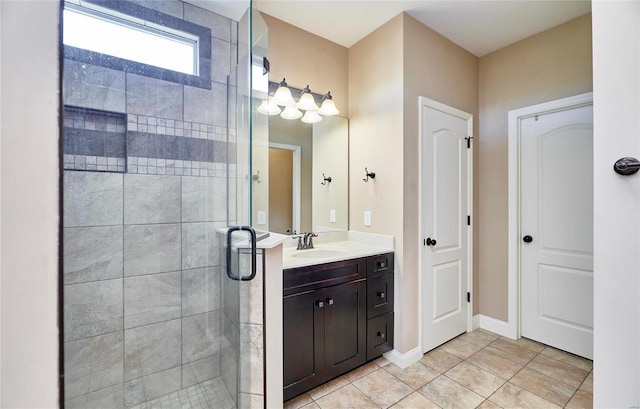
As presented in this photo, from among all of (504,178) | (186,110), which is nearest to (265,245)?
(186,110)

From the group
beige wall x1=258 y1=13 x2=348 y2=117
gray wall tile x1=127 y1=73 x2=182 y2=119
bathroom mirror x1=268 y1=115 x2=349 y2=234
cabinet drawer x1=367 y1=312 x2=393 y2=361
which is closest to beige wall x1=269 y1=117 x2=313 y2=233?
bathroom mirror x1=268 y1=115 x2=349 y2=234

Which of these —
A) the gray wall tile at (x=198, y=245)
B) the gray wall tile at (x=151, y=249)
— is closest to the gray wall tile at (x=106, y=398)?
the gray wall tile at (x=151, y=249)

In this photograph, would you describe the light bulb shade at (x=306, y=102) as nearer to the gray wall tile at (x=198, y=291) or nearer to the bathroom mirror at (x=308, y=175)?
the bathroom mirror at (x=308, y=175)

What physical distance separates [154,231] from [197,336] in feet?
2.37

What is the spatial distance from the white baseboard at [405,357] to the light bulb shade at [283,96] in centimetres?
221

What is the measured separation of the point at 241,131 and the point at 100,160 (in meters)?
0.77

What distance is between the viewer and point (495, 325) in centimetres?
272

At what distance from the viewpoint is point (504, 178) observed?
8.78 feet

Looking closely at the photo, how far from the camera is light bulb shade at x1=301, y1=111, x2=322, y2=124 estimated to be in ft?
8.00

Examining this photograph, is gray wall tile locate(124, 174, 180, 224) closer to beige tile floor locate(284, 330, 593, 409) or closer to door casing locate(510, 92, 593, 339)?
beige tile floor locate(284, 330, 593, 409)

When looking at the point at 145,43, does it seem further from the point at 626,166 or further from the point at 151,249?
the point at 626,166

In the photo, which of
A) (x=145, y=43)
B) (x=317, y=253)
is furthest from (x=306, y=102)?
(x=317, y=253)

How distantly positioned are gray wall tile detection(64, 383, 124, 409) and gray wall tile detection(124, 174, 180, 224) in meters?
0.87
